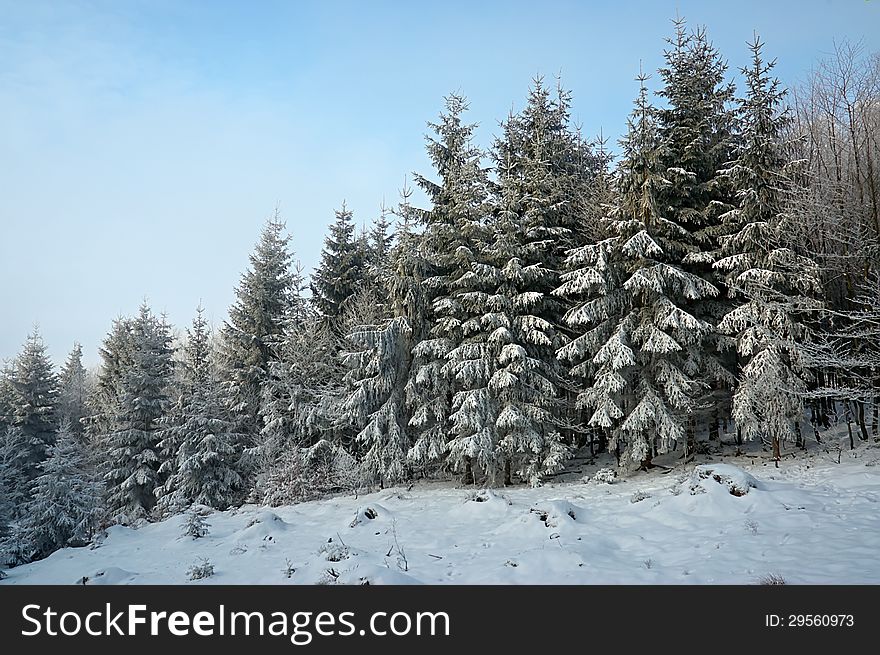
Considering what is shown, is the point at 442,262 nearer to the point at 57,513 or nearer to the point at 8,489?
the point at 57,513

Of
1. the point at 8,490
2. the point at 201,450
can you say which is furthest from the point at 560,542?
the point at 8,490

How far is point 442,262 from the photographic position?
19.5m

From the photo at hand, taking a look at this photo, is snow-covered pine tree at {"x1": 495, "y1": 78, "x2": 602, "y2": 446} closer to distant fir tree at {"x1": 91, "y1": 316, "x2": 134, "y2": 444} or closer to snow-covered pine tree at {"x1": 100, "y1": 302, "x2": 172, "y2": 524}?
snow-covered pine tree at {"x1": 100, "y1": 302, "x2": 172, "y2": 524}

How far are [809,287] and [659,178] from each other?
567cm

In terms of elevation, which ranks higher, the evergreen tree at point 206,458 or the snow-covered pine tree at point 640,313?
the snow-covered pine tree at point 640,313

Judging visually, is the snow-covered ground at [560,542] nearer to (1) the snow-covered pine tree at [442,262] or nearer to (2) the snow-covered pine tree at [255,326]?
(1) the snow-covered pine tree at [442,262]

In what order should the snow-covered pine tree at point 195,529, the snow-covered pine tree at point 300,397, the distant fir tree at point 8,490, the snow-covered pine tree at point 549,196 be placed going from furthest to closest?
the snow-covered pine tree at point 300,397 → the snow-covered pine tree at point 549,196 → the distant fir tree at point 8,490 → the snow-covered pine tree at point 195,529

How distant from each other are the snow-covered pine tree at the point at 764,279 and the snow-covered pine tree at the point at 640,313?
3.86ft

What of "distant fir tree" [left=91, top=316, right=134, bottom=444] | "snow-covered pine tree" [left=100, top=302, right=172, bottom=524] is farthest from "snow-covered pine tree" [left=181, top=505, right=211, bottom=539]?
"distant fir tree" [left=91, top=316, right=134, bottom=444]

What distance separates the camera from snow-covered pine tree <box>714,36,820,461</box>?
15.2 metres

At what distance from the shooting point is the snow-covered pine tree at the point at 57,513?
16.7 metres

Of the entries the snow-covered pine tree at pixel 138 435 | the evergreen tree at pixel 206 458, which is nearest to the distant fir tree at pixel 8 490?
the snow-covered pine tree at pixel 138 435

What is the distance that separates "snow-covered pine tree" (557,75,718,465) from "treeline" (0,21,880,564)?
3.3 inches

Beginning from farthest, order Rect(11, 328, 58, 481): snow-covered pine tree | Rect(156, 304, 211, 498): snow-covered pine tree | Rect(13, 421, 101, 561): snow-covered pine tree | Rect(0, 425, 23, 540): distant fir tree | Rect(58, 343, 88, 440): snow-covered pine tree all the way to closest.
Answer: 1. Rect(58, 343, 88, 440): snow-covered pine tree
2. Rect(11, 328, 58, 481): snow-covered pine tree
3. Rect(156, 304, 211, 498): snow-covered pine tree
4. Rect(0, 425, 23, 540): distant fir tree
5. Rect(13, 421, 101, 561): snow-covered pine tree
